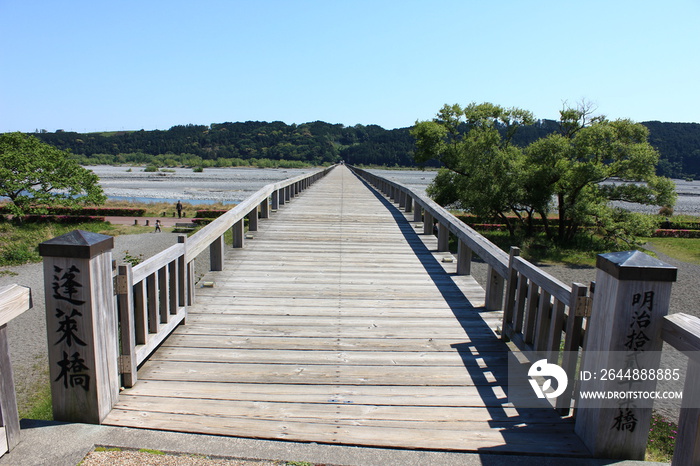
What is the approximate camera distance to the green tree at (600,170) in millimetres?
25094

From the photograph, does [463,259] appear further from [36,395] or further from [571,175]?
[571,175]

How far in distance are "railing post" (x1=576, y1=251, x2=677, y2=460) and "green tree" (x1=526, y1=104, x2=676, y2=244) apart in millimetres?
25575

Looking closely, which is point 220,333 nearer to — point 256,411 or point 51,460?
point 256,411

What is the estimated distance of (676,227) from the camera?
38250 millimetres

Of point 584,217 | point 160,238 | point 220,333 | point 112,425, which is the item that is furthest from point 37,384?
point 584,217

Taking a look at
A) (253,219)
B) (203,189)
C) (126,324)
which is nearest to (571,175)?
(253,219)

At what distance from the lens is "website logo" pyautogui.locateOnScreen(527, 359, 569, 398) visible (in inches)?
122

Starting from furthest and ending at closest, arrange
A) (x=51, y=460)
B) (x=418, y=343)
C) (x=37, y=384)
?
(x=37, y=384) < (x=418, y=343) < (x=51, y=460)

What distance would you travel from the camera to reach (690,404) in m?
2.14

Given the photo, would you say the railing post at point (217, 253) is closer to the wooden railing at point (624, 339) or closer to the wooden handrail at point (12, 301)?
the wooden handrail at point (12, 301)

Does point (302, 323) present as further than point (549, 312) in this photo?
Yes

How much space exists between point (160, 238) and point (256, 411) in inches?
1177

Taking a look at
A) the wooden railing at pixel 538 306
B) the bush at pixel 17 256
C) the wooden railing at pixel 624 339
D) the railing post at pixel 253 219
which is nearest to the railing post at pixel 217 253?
the railing post at pixel 253 219

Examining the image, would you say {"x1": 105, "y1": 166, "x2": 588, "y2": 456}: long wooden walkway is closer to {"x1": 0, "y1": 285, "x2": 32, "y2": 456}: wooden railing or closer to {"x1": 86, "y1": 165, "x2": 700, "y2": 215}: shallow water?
{"x1": 0, "y1": 285, "x2": 32, "y2": 456}: wooden railing
